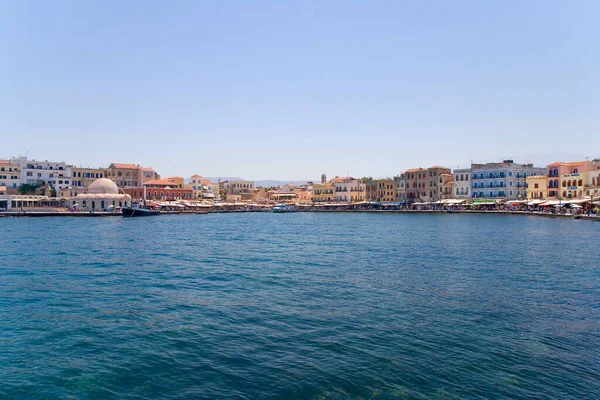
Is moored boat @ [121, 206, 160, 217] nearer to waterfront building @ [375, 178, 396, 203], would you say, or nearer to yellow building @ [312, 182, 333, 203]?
yellow building @ [312, 182, 333, 203]

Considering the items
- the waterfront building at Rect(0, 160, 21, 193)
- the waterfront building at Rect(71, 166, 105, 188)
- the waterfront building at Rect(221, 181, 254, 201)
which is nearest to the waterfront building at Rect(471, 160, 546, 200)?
the waterfront building at Rect(221, 181, 254, 201)

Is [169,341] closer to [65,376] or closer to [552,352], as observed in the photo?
[65,376]

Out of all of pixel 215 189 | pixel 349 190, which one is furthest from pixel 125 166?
pixel 349 190

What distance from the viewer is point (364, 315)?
16.4 metres

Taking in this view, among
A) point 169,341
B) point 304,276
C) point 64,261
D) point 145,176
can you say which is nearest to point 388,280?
point 304,276

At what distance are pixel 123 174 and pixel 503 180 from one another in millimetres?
85760

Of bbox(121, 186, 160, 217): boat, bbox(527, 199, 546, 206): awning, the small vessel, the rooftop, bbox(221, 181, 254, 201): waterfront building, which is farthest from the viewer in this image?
bbox(221, 181, 254, 201): waterfront building

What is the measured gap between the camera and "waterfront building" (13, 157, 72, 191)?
98625 mm

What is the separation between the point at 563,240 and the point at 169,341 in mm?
37375

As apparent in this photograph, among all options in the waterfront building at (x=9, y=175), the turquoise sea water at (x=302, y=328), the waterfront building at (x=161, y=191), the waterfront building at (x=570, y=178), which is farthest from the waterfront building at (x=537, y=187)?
the waterfront building at (x=9, y=175)

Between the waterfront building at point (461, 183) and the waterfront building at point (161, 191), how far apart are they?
65.0m

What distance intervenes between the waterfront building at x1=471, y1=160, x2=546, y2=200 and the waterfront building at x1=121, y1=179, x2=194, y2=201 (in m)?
69.4

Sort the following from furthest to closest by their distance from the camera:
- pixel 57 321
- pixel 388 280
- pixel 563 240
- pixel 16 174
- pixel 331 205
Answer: pixel 331 205 → pixel 16 174 → pixel 563 240 → pixel 388 280 → pixel 57 321

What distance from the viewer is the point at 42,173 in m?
100
